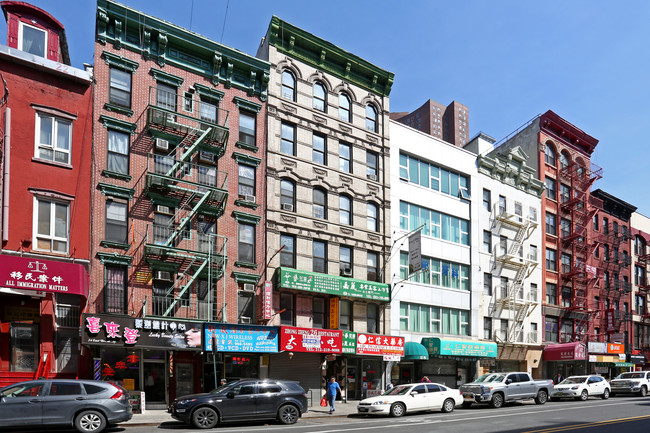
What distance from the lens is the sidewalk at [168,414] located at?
2065 centimetres

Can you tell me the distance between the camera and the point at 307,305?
3005 centimetres

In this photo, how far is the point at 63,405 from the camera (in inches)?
663

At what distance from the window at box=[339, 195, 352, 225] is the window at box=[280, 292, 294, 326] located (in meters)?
5.34

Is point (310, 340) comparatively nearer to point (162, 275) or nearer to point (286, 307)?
point (286, 307)

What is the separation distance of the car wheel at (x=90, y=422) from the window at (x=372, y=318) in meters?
17.4

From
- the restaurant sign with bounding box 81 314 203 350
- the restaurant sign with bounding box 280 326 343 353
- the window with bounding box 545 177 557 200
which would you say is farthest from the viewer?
the window with bounding box 545 177 557 200

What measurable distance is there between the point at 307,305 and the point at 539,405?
475 inches

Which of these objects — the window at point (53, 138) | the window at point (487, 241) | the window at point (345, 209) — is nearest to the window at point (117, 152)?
the window at point (53, 138)

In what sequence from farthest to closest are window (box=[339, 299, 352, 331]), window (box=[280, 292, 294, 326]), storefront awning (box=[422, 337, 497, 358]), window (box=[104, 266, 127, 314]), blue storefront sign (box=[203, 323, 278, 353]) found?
1. storefront awning (box=[422, 337, 497, 358])
2. window (box=[339, 299, 352, 331])
3. window (box=[280, 292, 294, 326])
4. blue storefront sign (box=[203, 323, 278, 353])
5. window (box=[104, 266, 127, 314])

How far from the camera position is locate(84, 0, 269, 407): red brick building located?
2466 cm

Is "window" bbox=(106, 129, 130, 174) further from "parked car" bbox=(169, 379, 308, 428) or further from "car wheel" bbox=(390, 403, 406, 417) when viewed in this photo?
"car wheel" bbox=(390, 403, 406, 417)

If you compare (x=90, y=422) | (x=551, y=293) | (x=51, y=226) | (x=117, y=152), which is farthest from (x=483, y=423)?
(x=551, y=293)

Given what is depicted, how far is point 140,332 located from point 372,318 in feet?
43.7

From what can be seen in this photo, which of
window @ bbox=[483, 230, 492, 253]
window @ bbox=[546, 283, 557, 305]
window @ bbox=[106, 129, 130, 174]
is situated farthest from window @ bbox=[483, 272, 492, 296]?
window @ bbox=[106, 129, 130, 174]
